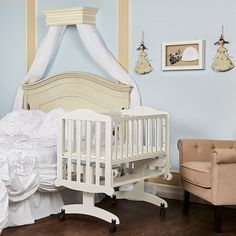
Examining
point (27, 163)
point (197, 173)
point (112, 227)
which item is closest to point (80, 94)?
point (27, 163)

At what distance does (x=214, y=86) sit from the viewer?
4.61m

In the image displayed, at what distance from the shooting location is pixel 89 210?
3939 millimetres

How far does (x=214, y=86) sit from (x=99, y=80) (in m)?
1.22

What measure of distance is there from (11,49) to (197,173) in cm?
305

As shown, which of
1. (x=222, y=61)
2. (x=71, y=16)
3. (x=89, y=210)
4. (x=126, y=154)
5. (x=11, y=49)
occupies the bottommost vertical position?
(x=89, y=210)

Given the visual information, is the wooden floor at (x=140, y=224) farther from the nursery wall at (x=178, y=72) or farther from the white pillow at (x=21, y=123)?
the white pillow at (x=21, y=123)

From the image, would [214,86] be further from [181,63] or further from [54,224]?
[54,224]

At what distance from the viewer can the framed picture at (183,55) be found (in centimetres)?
465

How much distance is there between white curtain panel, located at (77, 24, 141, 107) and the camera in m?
4.99

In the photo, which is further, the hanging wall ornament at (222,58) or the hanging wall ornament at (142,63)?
the hanging wall ornament at (142,63)

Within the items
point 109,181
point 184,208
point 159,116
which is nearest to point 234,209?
point 184,208

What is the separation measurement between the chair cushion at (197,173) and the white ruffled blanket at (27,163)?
1.12 m

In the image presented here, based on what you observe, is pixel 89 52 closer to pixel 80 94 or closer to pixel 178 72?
pixel 80 94

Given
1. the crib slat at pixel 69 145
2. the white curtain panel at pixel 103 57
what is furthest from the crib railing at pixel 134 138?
the white curtain panel at pixel 103 57
